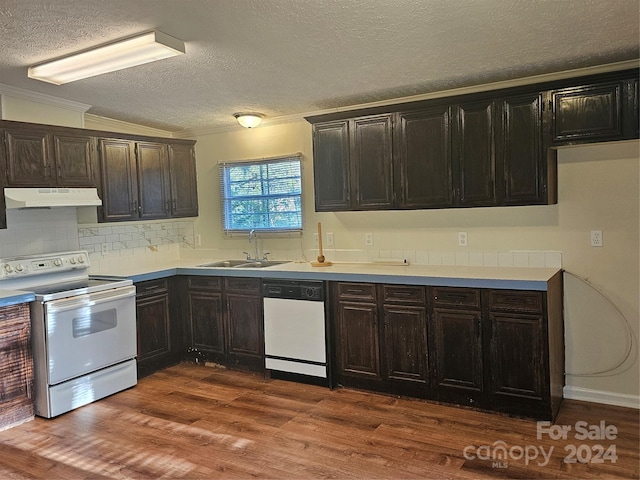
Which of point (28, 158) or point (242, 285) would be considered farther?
point (242, 285)

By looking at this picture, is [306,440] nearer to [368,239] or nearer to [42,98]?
[368,239]

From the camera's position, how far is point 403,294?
3664 millimetres

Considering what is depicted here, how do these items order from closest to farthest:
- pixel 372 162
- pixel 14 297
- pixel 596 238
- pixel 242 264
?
pixel 14 297 < pixel 596 238 < pixel 372 162 < pixel 242 264

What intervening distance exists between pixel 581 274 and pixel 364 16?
240 centimetres

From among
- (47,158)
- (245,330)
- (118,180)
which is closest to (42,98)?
(47,158)

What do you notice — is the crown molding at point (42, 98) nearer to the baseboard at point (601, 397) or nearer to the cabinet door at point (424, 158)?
the cabinet door at point (424, 158)

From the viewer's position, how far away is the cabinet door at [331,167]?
13.9 feet

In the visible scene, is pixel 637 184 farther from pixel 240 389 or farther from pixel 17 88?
pixel 17 88

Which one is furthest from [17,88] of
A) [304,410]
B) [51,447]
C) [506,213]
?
[506,213]

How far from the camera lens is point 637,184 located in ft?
11.2

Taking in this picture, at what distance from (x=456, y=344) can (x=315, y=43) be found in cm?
217

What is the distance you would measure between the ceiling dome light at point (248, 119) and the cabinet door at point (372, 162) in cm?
102

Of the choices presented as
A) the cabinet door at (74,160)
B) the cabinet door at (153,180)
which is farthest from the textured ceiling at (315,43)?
the cabinet door at (153,180)

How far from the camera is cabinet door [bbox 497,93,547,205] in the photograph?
136 inches
